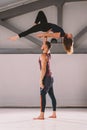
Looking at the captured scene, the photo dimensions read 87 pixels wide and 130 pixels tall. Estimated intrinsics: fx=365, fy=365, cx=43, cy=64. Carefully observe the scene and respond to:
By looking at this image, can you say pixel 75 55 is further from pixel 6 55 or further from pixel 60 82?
pixel 6 55

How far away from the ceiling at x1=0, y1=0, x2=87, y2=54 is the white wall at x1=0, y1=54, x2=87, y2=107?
0.19m

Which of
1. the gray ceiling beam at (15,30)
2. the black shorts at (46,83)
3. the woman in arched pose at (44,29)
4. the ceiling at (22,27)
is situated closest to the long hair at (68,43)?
the woman in arched pose at (44,29)

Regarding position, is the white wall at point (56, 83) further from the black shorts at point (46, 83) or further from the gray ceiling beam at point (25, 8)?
the black shorts at point (46, 83)

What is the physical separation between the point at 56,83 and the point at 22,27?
1.53 m

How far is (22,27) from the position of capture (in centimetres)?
855

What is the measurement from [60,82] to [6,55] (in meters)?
1.40

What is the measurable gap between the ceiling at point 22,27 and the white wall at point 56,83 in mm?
191

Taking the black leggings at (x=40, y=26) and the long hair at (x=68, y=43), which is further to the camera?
the long hair at (x=68, y=43)

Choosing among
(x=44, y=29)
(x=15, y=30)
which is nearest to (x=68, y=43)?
(x=44, y=29)

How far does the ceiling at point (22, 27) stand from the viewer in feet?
27.6

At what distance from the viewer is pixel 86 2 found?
8.52 metres

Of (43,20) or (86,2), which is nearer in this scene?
(43,20)

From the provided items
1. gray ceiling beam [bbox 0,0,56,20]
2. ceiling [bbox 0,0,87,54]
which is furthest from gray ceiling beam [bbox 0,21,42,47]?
gray ceiling beam [bbox 0,0,56,20]
